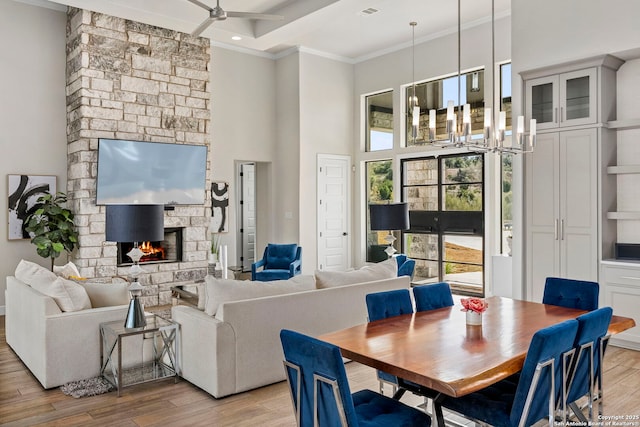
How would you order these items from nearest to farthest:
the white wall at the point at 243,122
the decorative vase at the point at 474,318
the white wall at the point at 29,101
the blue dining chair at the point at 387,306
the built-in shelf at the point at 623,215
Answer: the decorative vase at the point at 474,318 → the blue dining chair at the point at 387,306 → the built-in shelf at the point at 623,215 → the white wall at the point at 29,101 → the white wall at the point at 243,122

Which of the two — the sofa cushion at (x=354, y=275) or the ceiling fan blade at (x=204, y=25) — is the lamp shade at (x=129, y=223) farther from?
the ceiling fan blade at (x=204, y=25)

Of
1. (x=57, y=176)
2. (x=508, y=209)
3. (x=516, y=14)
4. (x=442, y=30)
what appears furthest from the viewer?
(x=442, y=30)

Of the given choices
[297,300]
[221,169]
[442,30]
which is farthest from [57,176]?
[442,30]

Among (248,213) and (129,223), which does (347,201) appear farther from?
(129,223)

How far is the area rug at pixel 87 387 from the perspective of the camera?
12.0 ft

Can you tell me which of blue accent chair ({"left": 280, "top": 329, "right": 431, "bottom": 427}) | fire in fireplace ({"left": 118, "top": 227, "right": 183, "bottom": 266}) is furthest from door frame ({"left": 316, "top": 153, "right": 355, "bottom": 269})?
blue accent chair ({"left": 280, "top": 329, "right": 431, "bottom": 427})

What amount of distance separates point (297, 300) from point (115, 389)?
1.51 m

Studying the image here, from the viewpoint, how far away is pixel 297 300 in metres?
3.96

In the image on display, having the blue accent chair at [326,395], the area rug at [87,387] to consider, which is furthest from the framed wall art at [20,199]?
the blue accent chair at [326,395]

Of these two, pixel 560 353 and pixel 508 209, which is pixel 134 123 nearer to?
pixel 508 209

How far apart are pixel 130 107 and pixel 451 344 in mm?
5712

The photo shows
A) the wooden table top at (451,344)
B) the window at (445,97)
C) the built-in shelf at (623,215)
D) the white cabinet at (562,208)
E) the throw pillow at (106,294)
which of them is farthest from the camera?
the window at (445,97)

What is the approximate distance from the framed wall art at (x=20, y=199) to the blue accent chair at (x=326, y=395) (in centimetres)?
562

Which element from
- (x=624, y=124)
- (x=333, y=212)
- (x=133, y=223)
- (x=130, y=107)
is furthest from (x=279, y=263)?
(x=624, y=124)
